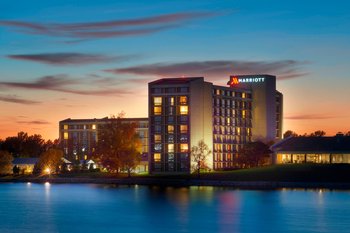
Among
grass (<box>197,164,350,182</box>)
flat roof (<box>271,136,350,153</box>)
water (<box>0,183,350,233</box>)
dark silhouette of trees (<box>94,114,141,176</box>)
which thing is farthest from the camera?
flat roof (<box>271,136,350,153</box>)

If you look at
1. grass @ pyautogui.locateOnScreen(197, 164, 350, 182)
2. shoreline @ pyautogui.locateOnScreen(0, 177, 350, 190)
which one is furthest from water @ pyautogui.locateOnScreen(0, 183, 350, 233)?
grass @ pyautogui.locateOnScreen(197, 164, 350, 182)

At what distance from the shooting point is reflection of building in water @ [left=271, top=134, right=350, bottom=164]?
18962cm

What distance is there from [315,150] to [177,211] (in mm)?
93710

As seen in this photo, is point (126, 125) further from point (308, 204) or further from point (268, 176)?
point (308, 204)

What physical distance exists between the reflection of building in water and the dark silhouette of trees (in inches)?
1593

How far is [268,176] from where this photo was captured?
170 meters

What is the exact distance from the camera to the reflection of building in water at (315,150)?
190 m

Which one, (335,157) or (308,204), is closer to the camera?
(308,204)

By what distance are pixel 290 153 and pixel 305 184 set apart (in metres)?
34.3

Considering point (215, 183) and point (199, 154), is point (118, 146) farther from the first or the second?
point (215, 183)

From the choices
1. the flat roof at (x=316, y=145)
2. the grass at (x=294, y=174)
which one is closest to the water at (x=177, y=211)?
the grass at (x=294, y=174)

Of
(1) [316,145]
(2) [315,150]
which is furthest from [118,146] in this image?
(1) [316,145]

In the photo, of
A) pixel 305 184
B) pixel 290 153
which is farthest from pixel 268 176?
pixel 290 153

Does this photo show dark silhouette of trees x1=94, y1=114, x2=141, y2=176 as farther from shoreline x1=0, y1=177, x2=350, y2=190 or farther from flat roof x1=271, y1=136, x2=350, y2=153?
flat roof x1=271, y1=136, x2=350, y2=153
